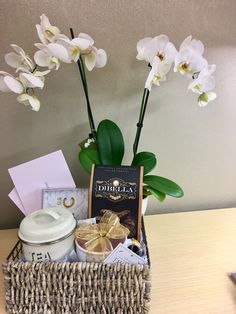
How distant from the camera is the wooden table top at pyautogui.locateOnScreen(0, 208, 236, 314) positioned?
602mm

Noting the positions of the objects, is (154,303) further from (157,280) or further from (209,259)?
(209,259)

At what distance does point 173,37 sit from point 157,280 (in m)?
0.74

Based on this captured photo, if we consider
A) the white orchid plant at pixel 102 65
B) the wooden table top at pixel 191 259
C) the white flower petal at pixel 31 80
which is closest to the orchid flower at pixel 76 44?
the white orchid plant at pixel 102 65

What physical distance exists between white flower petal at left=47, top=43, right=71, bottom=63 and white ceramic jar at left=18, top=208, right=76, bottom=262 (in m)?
0.36

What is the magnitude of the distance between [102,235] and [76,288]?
12 cm

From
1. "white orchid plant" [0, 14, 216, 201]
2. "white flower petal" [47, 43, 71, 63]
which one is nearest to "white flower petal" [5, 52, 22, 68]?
"white orchid plant" [0, 14, 216, 201]

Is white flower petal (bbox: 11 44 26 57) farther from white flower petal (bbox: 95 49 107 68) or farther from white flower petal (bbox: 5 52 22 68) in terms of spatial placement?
white flower petal (bbox: 95 49 107 68)

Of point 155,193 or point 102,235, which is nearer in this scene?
point 102,235

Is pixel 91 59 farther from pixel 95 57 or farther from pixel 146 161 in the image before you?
pixel 146 161

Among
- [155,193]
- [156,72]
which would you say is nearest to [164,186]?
[155,193]

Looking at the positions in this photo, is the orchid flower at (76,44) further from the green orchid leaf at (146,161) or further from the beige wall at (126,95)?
the green orchid leaf at (146,161)

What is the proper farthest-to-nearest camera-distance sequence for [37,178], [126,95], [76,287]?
1. [126,95]
2. [37,178]
3. [76,287]

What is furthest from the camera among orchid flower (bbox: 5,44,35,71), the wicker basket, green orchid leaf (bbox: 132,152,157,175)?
green orchid leaf (bbox: 132,152,157,175)

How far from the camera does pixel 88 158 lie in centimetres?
74
